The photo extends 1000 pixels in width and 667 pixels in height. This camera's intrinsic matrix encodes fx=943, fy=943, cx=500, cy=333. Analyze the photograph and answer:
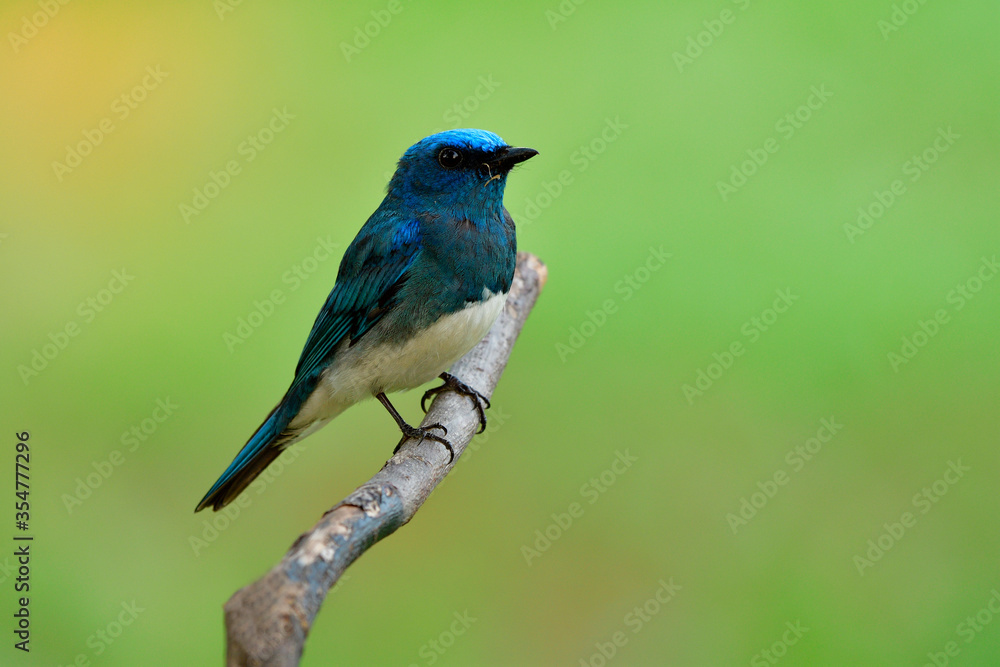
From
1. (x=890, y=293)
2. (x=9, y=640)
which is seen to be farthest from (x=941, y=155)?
(x=9, y=640)

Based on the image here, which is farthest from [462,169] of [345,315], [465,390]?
[465,390]

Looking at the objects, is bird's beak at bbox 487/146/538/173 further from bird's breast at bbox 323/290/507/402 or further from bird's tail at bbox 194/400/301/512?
bird's tail at bbox 194/400/301/512

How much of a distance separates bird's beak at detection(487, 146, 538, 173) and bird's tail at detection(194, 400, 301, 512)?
49.9 inches

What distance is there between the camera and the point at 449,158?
372 cm

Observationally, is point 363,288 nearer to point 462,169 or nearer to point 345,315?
point 345,315

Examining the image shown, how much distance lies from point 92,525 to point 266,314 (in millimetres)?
1524

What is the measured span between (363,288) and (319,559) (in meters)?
1.66

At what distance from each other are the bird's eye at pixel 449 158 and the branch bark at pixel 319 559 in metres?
1.05

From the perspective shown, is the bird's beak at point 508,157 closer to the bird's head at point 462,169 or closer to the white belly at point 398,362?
the bird's head at point 462,169

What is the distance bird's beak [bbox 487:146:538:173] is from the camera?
3.65 m

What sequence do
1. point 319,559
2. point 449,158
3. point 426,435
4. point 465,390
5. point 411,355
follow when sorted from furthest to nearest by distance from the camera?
point 465,390 → point 449,158 → point 411,355 → point 426,435 → point 319,559

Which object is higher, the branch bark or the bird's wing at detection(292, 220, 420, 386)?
the bird's wing at detection(292, 220, 420, 386)

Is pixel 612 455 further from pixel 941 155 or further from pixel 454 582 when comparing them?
pixel 941 155

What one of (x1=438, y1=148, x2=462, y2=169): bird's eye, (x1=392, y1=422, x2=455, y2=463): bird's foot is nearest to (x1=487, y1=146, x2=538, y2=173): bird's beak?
(x1=438, y1=148, x2=462, y2=169): bird's eye
